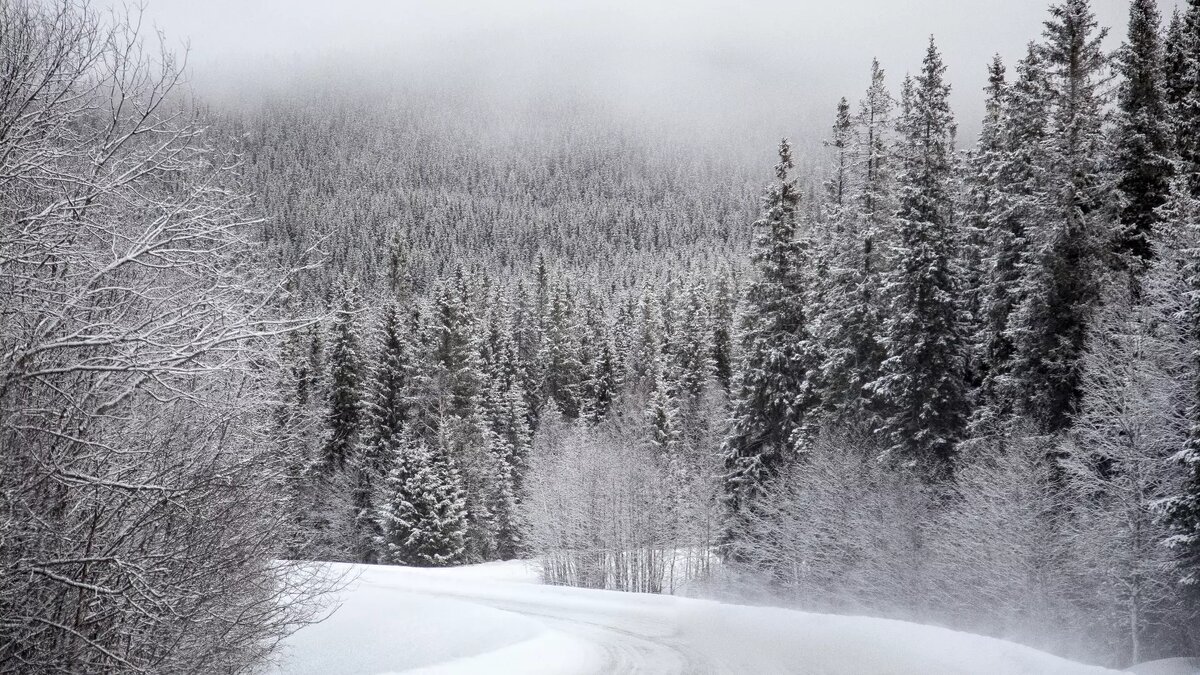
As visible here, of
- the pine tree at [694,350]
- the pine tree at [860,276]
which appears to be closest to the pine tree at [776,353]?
the pine tree at [860,276]

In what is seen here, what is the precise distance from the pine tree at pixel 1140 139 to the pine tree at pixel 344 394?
37879 mm

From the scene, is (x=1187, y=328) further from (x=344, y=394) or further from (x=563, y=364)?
(x=563, y=364)

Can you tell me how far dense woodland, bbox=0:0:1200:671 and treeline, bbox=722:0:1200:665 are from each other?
113 millimetres

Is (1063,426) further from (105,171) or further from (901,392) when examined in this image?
(105,171)

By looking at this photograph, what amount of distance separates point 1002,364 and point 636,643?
1553 centimetres

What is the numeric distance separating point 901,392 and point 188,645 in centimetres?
2326

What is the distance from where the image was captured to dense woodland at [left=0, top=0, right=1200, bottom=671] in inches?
248

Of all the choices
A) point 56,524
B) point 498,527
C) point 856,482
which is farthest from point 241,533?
point 498,527

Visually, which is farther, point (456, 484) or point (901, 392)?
point (456, 484)

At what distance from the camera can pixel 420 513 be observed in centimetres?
4194

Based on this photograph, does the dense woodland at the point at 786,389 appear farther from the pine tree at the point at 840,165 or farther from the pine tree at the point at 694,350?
the pine tree at the point at 694,350

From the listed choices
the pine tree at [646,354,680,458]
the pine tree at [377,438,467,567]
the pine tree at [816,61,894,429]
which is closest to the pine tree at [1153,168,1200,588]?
the pine tree at [816,61,894,429]

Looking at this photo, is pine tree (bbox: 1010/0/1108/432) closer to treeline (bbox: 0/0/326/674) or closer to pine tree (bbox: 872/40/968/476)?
pine tree (bbox: 872/40/968/476)

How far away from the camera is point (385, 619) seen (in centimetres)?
1897
